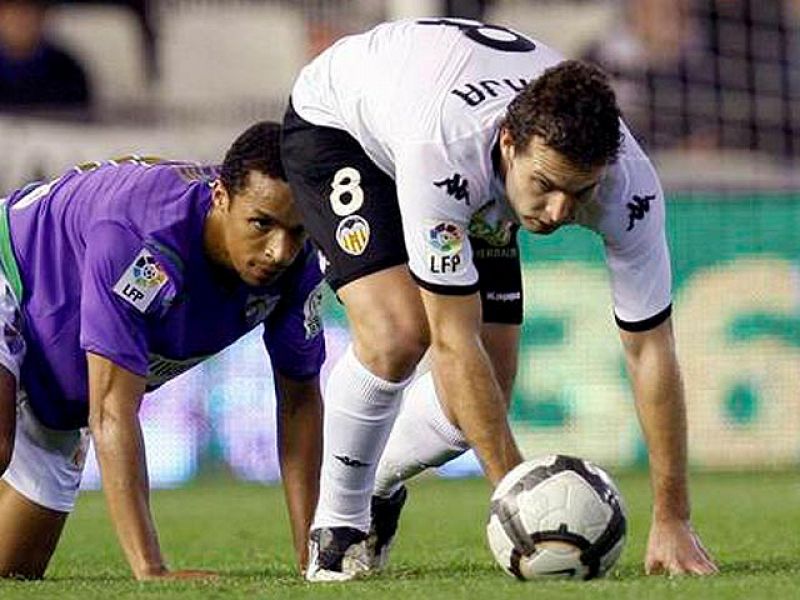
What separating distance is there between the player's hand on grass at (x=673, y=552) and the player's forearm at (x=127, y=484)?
1385 millimetres

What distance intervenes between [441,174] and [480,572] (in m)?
1.49

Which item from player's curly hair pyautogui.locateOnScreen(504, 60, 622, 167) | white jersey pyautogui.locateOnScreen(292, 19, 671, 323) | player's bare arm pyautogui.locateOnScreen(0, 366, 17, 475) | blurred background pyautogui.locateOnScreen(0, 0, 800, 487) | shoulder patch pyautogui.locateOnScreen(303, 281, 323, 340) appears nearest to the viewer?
player's curly hair pyautogui.locateOnScreen(504, 60, 622, 167)

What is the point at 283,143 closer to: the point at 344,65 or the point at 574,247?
the point at 344,65

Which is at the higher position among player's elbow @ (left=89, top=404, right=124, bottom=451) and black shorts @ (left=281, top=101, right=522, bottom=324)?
black shorts @ (left=281, top=101, right=522, bottom=324)

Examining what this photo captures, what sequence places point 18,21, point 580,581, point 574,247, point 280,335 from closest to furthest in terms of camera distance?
point 580,581
point 280,335
point 574,247
point 18,21

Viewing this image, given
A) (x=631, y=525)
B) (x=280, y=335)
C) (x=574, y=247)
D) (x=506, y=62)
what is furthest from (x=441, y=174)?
(x=574, y=247)

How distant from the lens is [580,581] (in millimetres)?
6055

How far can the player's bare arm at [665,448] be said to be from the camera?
6.52 m

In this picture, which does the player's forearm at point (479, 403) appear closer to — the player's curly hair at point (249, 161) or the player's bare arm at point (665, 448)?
the player's bare arm at point (665, 448)

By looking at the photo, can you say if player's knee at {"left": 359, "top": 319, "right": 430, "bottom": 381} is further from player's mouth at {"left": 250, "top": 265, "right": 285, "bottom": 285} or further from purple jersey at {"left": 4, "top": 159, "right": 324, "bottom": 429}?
purple jersey at {"left": 4, "top": 159, "right": 324, "bottom": 429}

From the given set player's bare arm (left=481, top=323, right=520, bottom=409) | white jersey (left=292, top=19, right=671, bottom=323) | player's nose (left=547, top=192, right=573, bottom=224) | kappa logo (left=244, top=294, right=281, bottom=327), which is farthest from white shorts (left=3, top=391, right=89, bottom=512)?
player's nose (left=547, top=192, right=573, bottom=224)

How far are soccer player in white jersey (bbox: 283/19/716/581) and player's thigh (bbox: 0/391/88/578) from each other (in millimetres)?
1183

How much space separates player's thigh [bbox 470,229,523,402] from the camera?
23.6ft

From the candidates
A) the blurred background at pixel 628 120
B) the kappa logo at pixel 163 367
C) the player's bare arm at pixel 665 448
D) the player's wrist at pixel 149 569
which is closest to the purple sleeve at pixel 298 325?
the kappa logo at pixel 163 367
